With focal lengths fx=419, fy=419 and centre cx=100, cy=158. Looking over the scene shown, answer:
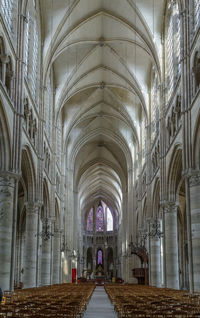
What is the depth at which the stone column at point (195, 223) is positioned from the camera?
20688 millimetres

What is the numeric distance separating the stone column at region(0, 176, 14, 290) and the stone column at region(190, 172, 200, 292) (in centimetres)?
935

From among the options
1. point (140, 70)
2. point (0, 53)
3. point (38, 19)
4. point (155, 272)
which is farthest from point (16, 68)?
point (155, 272)

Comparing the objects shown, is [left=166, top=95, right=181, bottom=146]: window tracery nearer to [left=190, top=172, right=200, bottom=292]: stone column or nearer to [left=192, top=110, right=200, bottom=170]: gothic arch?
[left=192, top=110, right=200, bottom=170]: gothic arch

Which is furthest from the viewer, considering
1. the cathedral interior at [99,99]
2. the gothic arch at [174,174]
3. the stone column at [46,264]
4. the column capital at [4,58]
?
the stone column at [46,264]

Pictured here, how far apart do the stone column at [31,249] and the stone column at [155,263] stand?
1176 cm

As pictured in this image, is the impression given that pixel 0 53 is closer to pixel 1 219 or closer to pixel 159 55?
pixel 1 219

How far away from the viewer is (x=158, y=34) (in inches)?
1309

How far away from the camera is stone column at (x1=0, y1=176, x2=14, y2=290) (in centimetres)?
2100

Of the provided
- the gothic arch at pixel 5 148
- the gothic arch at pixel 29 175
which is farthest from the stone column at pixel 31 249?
the gothic arch at pixel 5 148

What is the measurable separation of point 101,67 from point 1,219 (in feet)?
82.8

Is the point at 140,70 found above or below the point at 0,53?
above

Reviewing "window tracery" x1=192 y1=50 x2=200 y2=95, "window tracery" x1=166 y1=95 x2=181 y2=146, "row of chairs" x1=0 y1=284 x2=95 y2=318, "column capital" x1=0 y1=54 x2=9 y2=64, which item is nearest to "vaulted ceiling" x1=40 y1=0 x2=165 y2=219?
"window tracery" x1=166 y1=95 x2=181 y2=146

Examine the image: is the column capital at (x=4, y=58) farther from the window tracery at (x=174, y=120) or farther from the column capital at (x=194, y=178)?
the column capital at (x=194, y=178)

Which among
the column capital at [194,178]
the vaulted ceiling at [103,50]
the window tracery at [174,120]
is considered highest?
the vaulted ceiling at [103,50]
